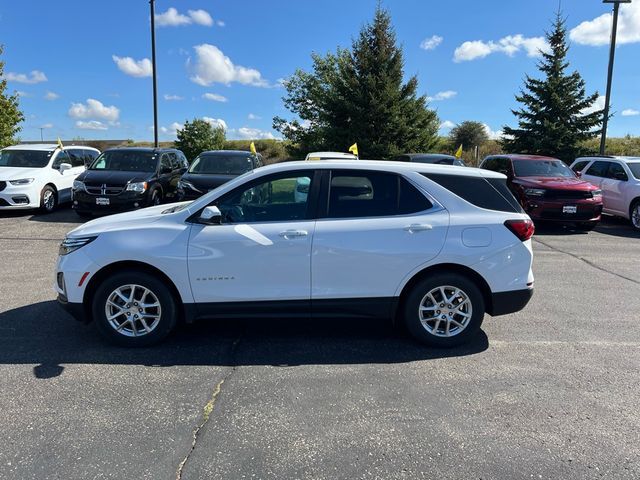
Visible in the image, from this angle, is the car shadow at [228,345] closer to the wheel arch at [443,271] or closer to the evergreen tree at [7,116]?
the wheel arch at [443,271]

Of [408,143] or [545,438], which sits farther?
[408,143]

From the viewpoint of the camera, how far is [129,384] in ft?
12.7

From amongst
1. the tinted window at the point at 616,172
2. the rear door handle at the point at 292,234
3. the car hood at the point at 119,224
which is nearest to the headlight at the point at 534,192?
the tinted window at the point at 616,172

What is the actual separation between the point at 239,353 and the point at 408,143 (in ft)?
79.2

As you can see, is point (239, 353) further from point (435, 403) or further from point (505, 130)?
point (505, 130)

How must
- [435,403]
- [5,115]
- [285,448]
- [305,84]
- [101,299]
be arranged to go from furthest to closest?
[305,84], [5,115], [101,299], [435,403], [285,448]

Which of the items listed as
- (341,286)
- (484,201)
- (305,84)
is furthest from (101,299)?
(305,84)

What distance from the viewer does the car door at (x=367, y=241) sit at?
4.40 metres

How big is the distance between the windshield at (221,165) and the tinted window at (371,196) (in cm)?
828

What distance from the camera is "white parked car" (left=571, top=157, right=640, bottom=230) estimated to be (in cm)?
1261

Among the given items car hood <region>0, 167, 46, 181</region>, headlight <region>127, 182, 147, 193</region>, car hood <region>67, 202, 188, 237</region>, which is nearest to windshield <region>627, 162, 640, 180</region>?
headlight <region>127, 182, 147, 193</region>

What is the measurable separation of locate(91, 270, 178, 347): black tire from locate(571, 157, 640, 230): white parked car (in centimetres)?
1230

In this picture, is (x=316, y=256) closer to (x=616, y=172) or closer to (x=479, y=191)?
(x=479, y=191)

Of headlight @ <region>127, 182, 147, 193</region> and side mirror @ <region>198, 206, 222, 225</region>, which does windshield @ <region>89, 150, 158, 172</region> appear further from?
side mirror @ <region>198, 206, 222, 225</region>
